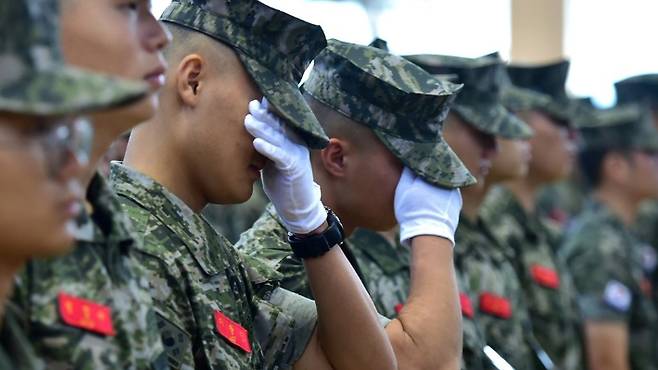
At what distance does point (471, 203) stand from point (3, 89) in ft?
12.2

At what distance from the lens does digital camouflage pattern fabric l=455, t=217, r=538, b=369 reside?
4.99 m

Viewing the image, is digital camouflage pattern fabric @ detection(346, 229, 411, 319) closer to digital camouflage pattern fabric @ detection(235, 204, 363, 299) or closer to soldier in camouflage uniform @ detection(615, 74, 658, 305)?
digital camouflage pattern fabric @ detection(235, 204, 363, 299)

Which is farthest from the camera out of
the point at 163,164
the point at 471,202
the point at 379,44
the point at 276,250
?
the point at 471,202

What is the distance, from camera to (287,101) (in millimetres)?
2869

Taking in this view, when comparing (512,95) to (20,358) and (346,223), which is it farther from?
(20,358)

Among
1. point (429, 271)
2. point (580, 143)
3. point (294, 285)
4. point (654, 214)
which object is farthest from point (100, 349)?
point (654, 214)

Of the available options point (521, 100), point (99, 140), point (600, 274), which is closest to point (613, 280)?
point (600, 274)

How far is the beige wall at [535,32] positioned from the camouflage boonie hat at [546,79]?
158 inches

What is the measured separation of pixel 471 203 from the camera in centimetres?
538

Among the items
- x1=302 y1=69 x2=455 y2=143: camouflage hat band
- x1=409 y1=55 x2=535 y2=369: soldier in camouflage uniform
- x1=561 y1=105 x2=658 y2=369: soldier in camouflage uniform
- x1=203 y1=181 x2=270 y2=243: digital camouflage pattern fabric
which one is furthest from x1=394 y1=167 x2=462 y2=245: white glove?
x1=203 y1=181 x2=270 y2=243: digital camouflage pattern fabric

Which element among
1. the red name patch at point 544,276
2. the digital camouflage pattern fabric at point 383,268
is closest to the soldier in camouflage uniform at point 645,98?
the red name patch at point 544,276

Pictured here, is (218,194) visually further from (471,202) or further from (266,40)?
(471,202)

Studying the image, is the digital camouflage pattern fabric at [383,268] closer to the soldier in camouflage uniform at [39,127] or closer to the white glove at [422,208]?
the white glove at [422,208]

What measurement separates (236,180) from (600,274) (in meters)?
4.52
